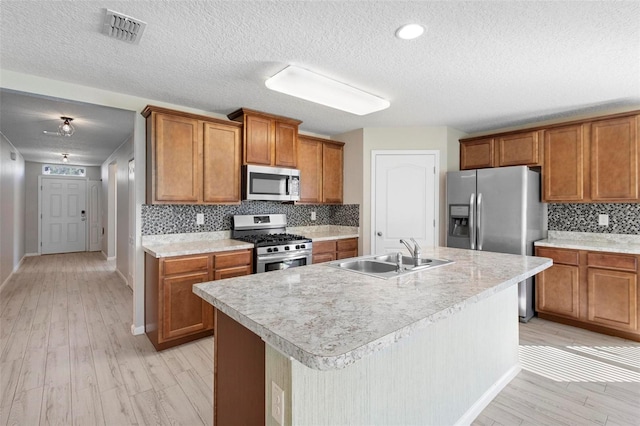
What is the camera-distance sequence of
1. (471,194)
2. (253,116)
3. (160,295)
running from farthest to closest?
(471,194)
(253,116)
(160,295)

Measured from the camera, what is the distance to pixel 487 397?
2078mm

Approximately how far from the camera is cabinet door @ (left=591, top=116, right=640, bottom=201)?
315cm

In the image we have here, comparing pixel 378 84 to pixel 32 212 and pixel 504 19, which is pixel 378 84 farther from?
pixel 32 212

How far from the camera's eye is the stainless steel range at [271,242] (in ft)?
11.1

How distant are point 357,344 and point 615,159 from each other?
388cm

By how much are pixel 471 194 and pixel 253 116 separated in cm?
280

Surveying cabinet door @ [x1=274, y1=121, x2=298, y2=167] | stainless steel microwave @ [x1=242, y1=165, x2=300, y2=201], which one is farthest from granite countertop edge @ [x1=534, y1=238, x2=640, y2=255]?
cabinet door @ [x1=274, y1=121, x2=298, y2=167]

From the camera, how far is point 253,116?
3.64m

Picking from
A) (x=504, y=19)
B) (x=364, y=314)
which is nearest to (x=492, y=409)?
(x=364, y=314)

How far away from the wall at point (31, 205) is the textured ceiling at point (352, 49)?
6.99 metres

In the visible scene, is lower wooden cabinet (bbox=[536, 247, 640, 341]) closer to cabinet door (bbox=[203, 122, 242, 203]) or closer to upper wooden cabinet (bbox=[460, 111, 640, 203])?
upper wooden cabinet (bbox=[460, 111, 640, 203])

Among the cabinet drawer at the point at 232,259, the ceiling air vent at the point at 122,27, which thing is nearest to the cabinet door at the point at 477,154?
the cabinet drawer at the point at 232,259

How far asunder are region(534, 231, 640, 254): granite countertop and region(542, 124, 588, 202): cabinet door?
502 millimetres

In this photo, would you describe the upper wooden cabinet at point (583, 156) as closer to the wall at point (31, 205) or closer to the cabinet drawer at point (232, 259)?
the cabinet drawer at point (232, 259)
